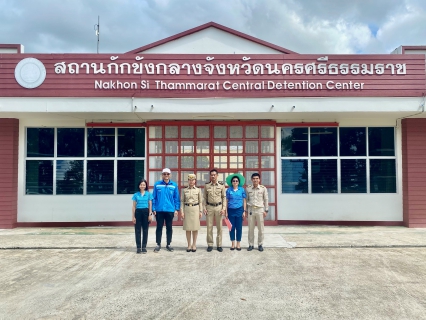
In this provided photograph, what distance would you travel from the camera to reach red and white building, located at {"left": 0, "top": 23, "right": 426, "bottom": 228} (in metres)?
9.74

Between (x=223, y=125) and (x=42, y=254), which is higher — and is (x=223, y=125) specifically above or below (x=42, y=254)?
above

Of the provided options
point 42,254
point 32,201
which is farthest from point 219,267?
point 32,201

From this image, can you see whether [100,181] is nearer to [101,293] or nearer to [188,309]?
[101,293]

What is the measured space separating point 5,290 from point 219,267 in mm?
3392

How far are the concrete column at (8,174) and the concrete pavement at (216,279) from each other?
4.55 ft

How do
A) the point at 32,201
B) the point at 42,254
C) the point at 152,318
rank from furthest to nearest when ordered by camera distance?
the point at 32,201, the point at 42,254, the point at 152,318

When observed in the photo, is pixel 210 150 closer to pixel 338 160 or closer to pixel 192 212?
pixel 192 212

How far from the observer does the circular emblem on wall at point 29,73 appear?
382 inches

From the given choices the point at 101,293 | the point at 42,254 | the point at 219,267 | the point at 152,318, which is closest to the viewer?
the point at 152,318

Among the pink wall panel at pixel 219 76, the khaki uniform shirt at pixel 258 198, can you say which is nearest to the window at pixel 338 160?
the pink wall panel at pixel 219 76

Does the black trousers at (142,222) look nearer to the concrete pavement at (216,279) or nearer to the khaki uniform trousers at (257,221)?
the concrete pavement at (216,279)

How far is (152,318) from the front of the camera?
4152mm

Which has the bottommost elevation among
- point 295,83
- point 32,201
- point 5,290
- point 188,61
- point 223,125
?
point 5,290

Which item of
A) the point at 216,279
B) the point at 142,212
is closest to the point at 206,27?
the point at 142,212
